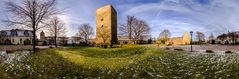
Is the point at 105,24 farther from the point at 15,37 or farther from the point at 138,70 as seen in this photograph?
the point at 15,37

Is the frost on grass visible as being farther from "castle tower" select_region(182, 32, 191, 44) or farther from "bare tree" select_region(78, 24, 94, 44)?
"bare tree" select_region(78, 24, 94, 44)

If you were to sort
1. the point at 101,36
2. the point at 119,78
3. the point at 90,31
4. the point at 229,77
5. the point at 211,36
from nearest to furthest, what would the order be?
the point at 229,77
the point at 119,78
the point at 101,36
the point at 90,31
the point at 211,36

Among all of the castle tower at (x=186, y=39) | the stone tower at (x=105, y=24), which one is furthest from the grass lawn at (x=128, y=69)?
the castle tower at (x=186, y=39)

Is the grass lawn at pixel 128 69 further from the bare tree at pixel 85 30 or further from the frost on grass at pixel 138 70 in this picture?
the bare tree at pixel 85 30

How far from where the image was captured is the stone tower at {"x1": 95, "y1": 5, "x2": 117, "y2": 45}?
259 ft

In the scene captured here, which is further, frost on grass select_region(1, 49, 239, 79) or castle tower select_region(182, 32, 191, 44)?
castle tower select_region(182, 32, 191, 44)

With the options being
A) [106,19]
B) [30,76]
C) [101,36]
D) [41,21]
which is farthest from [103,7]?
[30,76]

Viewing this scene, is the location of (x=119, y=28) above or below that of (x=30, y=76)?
above

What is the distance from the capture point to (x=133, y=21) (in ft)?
322

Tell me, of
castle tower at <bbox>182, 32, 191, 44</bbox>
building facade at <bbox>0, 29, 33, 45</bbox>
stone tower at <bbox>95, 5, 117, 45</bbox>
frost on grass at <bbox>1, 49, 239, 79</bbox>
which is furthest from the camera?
building facade at <bbox>0, 29, 33, 45</bbox>

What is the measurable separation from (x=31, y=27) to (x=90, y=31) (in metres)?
88.6

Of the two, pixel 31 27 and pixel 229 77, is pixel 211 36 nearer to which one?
pixel 31 27

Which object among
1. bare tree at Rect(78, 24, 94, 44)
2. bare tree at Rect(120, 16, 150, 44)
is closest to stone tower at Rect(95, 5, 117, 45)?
bare tree at Rect(120, 16, 150, 44)

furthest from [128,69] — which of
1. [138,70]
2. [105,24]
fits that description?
[105,24]
